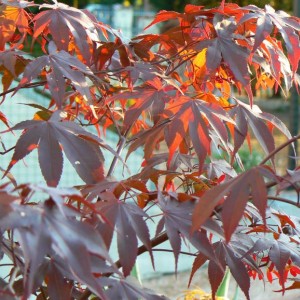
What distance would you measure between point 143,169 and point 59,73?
0.21 meters

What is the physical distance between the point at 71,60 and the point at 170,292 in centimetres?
240

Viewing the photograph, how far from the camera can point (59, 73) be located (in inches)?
41.4

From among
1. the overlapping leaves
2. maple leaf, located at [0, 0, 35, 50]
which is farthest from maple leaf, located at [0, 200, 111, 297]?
maple leaf, located at [0, 0, 35, 50]

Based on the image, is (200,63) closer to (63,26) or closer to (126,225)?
(63,26)

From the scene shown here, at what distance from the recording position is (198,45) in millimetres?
1136

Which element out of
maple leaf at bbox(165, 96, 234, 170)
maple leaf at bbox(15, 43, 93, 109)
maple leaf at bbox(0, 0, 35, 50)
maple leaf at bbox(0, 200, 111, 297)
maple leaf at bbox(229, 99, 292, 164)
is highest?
maple leaf at bbox(0, 0, 35, 50)

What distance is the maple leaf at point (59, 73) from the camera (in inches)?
40.8

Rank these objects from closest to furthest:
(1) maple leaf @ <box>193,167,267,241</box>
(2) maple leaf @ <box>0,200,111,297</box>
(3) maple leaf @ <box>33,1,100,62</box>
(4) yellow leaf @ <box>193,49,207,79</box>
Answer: (2) maple leaf @ <box>0,200,111,297</box>, (1) maple leaf @ <box>193,167,267,241</box>, (3) maple leaf @ <box>33,1,100,62</box>, (4) yellow leaf @ <box>193,49,207,79</box>

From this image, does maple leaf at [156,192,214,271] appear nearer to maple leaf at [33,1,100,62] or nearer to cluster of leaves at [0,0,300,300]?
cluster of leaves at [0,0,300,300]

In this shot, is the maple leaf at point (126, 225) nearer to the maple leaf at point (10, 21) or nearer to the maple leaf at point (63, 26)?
the maple leaf at point (63, 26)

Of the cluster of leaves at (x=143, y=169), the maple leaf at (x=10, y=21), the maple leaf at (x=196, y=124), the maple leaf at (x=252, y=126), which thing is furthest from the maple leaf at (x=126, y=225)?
the maple leaf at (x=10, y=21)

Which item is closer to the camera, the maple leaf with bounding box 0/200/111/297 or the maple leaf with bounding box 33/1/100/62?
the maple leaf with bounding box 0/200/111/297

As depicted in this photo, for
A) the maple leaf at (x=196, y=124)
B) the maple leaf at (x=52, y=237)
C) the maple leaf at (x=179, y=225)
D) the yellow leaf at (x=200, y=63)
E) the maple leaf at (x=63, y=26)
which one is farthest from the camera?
the yellow leaf at (x=200, y=63)

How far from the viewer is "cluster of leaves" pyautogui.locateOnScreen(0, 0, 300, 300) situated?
2.23 ft
